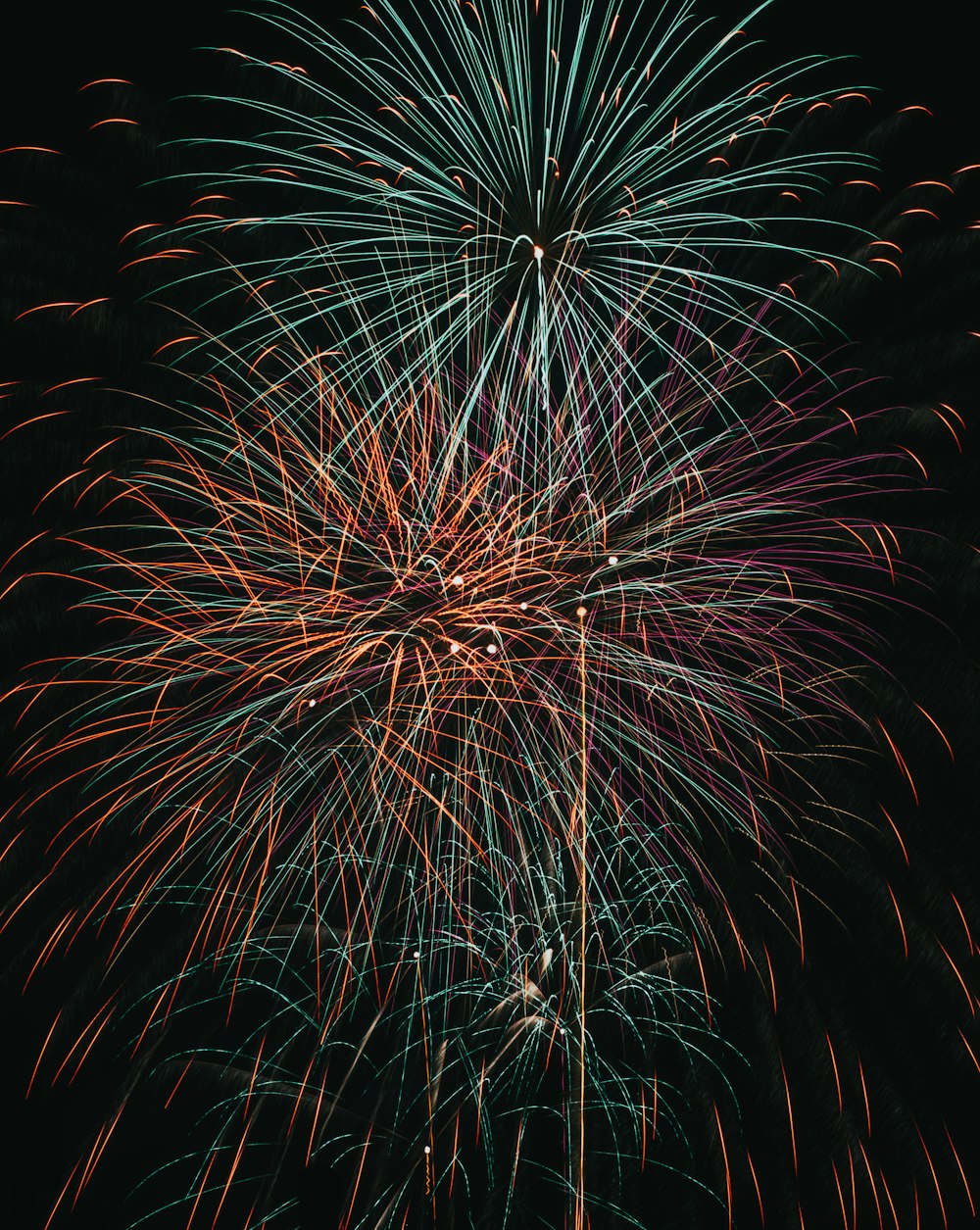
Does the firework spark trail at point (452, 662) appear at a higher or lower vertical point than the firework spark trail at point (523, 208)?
lower

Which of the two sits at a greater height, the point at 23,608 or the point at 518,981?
the point at 23,608

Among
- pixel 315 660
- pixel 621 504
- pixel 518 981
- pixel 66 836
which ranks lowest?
pixel 518 981

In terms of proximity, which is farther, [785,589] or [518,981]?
[518,981]

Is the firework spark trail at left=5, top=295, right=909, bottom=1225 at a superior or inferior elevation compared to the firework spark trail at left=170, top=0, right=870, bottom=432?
inferior

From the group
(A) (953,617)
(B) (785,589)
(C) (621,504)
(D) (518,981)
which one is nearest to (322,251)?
(C) (621,504)

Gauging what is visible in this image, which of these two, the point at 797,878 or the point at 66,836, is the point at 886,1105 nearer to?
the point at 797,878

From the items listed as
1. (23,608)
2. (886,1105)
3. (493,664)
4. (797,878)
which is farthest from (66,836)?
(886,1105)
